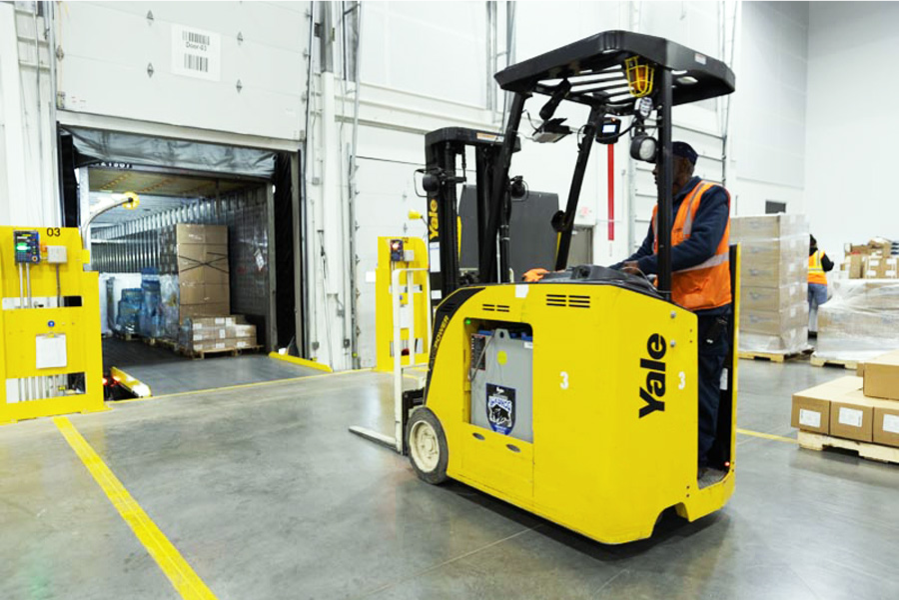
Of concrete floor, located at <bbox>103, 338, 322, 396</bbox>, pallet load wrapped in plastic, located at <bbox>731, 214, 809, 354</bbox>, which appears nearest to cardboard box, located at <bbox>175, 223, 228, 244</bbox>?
concrete floor, located at <bbox>103, 338, 322, 396</bbox>

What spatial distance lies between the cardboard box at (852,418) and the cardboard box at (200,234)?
966 centimetres

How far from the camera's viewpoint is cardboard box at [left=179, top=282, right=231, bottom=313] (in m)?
10.1

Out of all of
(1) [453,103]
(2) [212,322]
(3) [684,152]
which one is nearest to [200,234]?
(2) [212,322]

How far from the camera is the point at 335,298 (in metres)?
8.77

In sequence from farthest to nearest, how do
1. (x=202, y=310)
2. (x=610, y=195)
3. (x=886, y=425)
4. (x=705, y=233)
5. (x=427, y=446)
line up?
(x=610, y=195)
(x=202, y=310)
(x=886, y=425)
(x=427, y=446)
(x=705, y=233)

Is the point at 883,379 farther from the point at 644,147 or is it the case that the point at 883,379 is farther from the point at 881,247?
the point at 881,247

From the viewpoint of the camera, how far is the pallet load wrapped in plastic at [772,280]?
856cm

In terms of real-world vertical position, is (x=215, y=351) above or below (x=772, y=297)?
below

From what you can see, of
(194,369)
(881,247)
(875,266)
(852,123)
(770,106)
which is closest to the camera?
(194,369)

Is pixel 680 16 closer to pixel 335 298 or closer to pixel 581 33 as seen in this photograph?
pixel 581 33

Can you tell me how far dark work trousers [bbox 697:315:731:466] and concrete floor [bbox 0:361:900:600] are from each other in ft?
1.72

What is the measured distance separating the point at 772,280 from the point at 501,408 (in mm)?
7052

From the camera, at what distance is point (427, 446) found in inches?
151

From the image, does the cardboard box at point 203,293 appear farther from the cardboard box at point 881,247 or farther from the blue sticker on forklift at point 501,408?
the cardboard box at point 881,247
